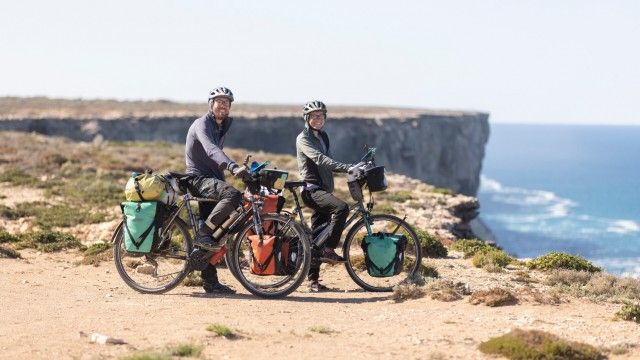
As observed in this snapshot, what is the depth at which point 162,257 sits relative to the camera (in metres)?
10.9

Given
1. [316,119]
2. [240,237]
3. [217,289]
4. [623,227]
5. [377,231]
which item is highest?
[316,119]

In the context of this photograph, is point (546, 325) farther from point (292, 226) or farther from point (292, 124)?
point (292, 124)

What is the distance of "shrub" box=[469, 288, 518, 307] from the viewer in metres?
9.67

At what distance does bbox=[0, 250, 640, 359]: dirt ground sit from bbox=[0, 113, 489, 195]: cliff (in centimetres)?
4549

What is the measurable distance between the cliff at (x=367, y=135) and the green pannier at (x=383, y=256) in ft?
147

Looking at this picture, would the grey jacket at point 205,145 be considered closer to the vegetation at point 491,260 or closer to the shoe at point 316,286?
the shoe at point 316,286

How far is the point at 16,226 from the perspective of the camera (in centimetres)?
1847

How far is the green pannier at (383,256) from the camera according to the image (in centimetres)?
1064

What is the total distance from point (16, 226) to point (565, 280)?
1244 centimetres

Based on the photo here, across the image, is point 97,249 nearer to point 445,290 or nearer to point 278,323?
point 278,323

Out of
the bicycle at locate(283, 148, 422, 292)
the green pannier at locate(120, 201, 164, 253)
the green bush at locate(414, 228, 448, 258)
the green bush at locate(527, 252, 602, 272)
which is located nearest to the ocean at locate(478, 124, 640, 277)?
the green bush at locate(414, 228, 448, 258)

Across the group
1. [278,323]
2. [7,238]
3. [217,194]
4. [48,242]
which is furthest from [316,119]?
[7,238]

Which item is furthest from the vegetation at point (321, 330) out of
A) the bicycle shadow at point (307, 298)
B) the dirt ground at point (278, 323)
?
the bicycle shadow at point (307, 298)

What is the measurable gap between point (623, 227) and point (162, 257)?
328 ft
